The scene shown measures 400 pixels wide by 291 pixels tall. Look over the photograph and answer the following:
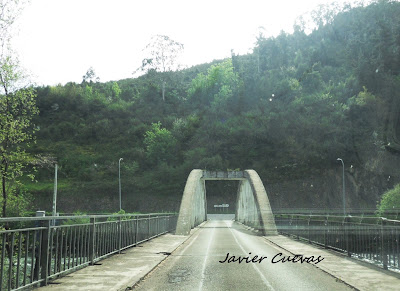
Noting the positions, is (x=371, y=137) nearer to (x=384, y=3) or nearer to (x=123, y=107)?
(x=384, y=3)

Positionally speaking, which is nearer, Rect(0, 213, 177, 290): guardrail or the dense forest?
Rect(0, 213, 177, 290): guardrail

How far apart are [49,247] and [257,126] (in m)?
94.7

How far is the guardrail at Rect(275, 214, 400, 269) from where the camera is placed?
9906 mm

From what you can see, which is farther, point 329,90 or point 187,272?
point 329,90

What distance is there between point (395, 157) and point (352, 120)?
20393 mm

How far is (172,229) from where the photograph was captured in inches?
1187

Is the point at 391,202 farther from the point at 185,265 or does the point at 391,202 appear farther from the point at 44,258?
the point at 44,258

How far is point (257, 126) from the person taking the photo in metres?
101

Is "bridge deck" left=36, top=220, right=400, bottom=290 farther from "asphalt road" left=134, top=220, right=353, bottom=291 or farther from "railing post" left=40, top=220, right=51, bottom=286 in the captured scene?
"railing post" left=40, top=220, right=51, bottom=286

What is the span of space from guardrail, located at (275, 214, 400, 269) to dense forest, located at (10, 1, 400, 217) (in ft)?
177

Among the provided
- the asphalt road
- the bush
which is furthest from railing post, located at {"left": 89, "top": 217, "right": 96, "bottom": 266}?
the bush

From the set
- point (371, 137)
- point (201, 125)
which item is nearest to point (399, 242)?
point (371, 137)

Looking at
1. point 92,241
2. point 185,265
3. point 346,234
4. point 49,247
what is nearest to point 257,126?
point 346,234

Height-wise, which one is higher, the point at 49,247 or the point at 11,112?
the point at 11,112
